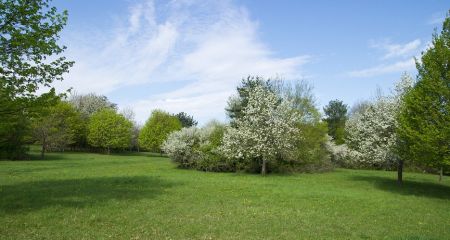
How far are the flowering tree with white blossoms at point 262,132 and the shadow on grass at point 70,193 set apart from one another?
10.7 m

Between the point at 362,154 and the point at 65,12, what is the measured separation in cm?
2208

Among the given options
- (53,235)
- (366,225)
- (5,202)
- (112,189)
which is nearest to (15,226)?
(53,235)

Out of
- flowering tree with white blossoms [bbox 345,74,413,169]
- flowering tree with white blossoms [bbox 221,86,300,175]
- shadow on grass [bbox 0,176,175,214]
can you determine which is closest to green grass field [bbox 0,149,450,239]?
shadow on grass [bbox 0,176,175,214]

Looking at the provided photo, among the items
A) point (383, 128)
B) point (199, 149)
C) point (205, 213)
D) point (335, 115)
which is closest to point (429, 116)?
point (383, 128)

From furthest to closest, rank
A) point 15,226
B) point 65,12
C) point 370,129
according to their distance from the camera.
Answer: point 370,129, point 65,12, point 15,226

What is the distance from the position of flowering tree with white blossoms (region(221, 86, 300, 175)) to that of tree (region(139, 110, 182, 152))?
40.4 meters

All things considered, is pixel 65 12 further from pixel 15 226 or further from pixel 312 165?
pixel 312 165

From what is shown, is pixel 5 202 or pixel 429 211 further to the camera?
pixel 429 211

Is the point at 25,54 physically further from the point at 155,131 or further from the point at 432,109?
the point at 155,131

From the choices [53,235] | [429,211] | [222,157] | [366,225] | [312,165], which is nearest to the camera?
[53,235]

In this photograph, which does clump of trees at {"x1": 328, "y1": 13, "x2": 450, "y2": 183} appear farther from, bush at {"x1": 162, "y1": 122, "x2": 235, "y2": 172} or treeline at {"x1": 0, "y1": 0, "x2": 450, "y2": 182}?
bush at {"x1": 162, "y1": 122, "x2": 235, "y2": 172}

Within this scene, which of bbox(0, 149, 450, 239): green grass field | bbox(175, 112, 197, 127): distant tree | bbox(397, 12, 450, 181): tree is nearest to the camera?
bbox(0, 149, 450, 239): green grass field

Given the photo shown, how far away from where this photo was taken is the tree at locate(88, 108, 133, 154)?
215ft

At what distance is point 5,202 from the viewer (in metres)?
14.2
